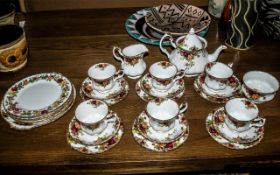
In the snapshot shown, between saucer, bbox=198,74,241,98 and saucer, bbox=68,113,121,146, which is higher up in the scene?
saucer, bbox=198,74,241,98

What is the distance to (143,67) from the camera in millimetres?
1119

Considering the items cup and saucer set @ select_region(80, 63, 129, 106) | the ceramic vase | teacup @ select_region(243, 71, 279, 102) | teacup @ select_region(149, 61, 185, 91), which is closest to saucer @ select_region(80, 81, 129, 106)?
cup and saucer set @ select_region(80, 63, 129, 106)

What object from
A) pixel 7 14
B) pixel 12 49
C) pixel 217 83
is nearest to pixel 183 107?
pixel 217 83

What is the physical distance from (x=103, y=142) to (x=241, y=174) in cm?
62

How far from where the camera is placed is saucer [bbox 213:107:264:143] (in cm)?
88

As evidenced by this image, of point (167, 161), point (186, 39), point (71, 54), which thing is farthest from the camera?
point (71, 54)

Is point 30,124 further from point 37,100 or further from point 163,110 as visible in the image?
point 163,110

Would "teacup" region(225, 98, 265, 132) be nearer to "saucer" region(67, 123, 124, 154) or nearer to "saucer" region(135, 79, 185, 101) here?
"saucer" region(135, 79, 185, 101)

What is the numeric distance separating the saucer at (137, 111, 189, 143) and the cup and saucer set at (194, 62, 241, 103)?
155 mm

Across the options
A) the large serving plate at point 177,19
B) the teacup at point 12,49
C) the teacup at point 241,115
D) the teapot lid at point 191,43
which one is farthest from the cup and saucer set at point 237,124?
the teacup at point 12,49

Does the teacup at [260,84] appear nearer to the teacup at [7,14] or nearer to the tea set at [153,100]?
the tea set at [153,100]

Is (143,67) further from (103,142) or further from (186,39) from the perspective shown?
(103,142)

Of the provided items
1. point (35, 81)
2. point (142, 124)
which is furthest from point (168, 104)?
point (35, 81)

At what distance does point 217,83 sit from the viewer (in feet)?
3.33
